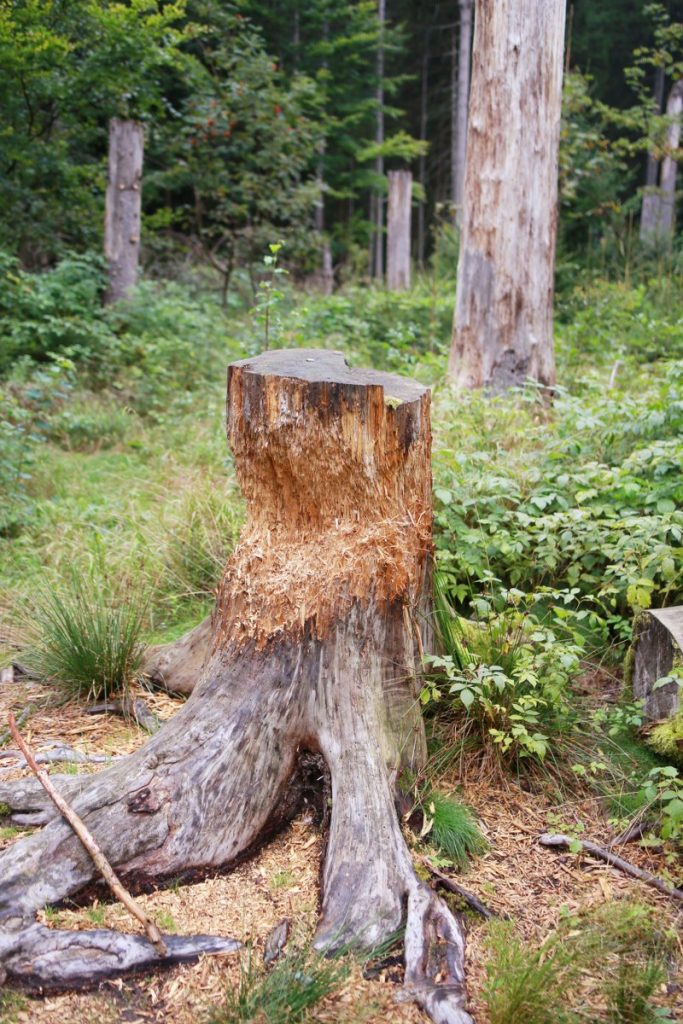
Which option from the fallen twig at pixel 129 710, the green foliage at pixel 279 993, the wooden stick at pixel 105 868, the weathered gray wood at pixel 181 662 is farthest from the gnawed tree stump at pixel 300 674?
the weathered gray wood at pixel 181 662

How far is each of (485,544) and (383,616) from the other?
979mm

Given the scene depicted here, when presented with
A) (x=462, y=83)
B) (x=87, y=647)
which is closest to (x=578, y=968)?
(x=87, y=647)

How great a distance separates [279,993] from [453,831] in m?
0.91

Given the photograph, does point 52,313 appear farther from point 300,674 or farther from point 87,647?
point 300,674

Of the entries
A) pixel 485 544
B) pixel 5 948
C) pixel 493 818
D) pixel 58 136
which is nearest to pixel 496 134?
pixel 485 544

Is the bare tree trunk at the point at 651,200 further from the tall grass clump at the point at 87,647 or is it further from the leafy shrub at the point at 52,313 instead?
the tall grass clump at the point at 87,647

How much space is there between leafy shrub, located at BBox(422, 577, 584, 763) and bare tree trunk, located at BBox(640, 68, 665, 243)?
10867 millimetres

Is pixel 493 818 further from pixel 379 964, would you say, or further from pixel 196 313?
pixel 196 313

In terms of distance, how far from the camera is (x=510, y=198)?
625cm

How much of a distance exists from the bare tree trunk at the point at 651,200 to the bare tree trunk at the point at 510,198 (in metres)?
6.73

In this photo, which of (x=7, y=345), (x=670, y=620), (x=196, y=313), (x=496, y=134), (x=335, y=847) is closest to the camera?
(x=335, y=847)

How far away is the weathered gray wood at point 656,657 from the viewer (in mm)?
3158

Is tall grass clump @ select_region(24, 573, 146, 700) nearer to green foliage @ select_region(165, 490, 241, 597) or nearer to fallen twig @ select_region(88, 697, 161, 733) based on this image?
fallen twig @ select_region(88, 697, 161, 733)

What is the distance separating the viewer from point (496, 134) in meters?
6.19
